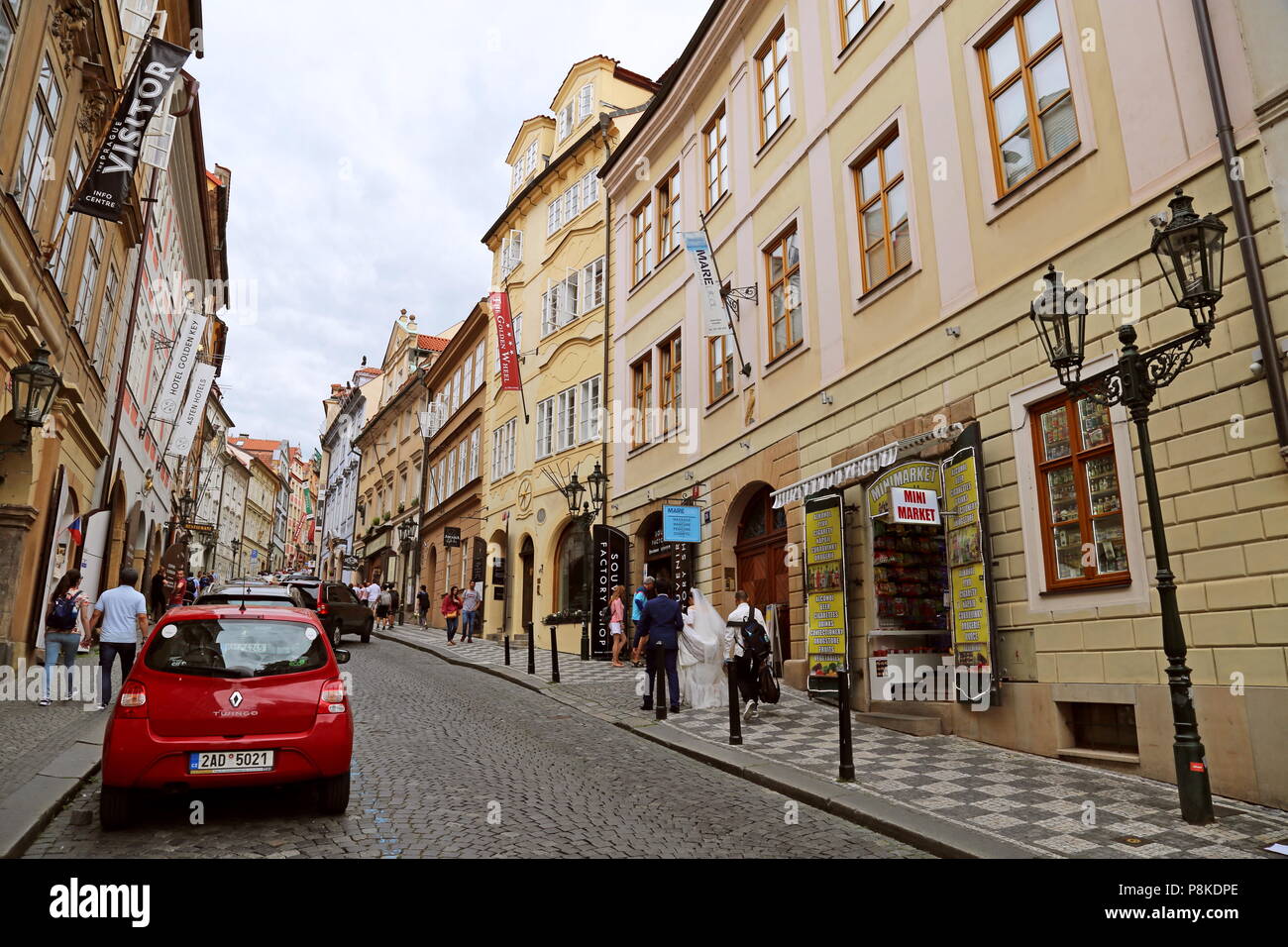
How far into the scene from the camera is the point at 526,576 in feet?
86.1

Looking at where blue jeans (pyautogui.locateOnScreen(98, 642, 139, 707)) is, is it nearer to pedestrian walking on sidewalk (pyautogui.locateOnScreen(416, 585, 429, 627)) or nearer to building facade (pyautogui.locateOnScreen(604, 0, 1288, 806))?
building facade (pyautogui.locateOnScreen(604, 0, 1288, 806))

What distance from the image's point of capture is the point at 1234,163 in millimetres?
7020

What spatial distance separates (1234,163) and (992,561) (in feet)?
14.7

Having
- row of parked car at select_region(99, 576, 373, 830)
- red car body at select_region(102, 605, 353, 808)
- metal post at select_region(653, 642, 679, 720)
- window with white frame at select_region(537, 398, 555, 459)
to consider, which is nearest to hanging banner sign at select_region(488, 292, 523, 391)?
window with white frame at select_region(537, 398, 555, 459)

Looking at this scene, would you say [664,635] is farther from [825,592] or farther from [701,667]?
[825,592]

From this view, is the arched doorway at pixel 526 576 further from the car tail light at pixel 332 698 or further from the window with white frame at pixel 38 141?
the car tail light at pixel 332 698

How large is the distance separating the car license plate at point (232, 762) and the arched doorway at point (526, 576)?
65.9 feet

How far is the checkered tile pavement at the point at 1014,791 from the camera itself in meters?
5.56

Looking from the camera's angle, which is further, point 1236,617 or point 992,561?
point 992,561

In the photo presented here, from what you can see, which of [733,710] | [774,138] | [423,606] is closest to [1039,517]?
[733,710]

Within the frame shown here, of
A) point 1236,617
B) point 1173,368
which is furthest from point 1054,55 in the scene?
point 1236,617

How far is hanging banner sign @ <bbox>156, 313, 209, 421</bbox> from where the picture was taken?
2094cm

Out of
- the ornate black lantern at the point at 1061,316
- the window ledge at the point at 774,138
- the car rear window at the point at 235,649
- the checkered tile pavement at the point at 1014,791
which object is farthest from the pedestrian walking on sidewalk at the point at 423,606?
the ornate black lantern at the point at 1061,316
